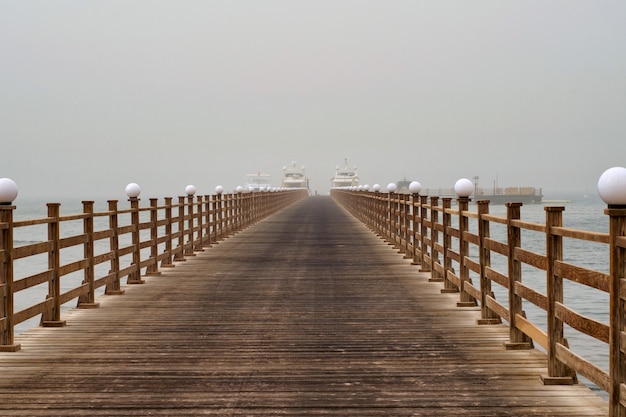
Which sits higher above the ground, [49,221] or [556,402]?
[49,221]

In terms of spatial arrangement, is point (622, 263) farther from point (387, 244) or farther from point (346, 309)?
point (387, 244)

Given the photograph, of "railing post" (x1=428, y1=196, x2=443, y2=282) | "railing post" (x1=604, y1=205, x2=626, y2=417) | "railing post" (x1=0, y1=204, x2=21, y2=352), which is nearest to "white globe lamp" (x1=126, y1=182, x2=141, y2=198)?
"railing post" (x1=428, y1=196, x2=443, y2=282)

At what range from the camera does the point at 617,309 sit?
175 inches

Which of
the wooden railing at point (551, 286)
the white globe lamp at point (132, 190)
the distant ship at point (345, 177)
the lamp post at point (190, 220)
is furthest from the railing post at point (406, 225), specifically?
the distant ship at point (345, 177)

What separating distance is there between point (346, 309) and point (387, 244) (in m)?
9.40

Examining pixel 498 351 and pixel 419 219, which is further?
pixel 419 219

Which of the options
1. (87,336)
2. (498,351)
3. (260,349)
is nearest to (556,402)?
(498,351)

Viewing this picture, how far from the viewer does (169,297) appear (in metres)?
10.1

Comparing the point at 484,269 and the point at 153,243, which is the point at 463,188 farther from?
the point at 153,243

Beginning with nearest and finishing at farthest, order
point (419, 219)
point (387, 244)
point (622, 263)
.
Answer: point (622, 263) → point (419, 219) → point (387, 244)

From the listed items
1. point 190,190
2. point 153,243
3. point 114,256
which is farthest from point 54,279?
point 190,190

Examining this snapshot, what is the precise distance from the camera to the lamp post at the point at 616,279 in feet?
14.6

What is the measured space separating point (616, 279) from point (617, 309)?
0.57 feet

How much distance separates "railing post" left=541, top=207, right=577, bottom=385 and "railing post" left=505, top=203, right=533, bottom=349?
1017 millimetres
